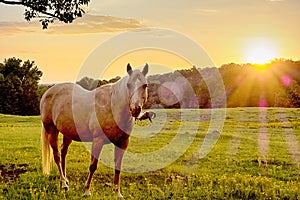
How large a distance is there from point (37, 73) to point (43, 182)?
69.4 m

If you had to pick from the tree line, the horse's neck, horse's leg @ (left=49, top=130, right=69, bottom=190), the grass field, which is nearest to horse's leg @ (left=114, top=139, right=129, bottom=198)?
the grass field

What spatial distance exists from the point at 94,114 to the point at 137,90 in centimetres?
152

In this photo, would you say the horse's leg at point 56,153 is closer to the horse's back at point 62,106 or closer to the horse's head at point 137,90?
the horse's back at point 62,106

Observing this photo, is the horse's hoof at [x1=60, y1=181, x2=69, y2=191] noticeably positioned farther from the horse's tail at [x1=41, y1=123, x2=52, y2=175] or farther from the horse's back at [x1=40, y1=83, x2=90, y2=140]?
the horse's back at [x1=40, y1=83, x2=90, y2=140]

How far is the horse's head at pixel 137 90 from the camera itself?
23.4ft

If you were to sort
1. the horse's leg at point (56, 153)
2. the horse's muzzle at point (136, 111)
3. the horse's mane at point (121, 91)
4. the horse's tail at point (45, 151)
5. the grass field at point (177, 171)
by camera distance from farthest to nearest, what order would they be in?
the horse's tail at point (45, 151), the horse's leg at point (56, 153), the grass field at point (177, 171), the horse's mane at point (121, 91), the horse's muzzle at point (136, 111)

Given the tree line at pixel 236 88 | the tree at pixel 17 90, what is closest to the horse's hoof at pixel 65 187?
the tree line at pixel 236 88

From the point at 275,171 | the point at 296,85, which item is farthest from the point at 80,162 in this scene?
the point at 296,85

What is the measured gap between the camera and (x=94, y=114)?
8266 mm

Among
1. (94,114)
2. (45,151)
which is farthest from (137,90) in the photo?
(45,151)

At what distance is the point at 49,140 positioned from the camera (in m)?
9.76

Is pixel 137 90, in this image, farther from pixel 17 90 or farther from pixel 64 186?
pixel 17 90

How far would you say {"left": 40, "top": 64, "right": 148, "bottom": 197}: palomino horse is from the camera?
742 cm

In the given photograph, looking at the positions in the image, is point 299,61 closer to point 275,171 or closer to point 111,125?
point 275,171
